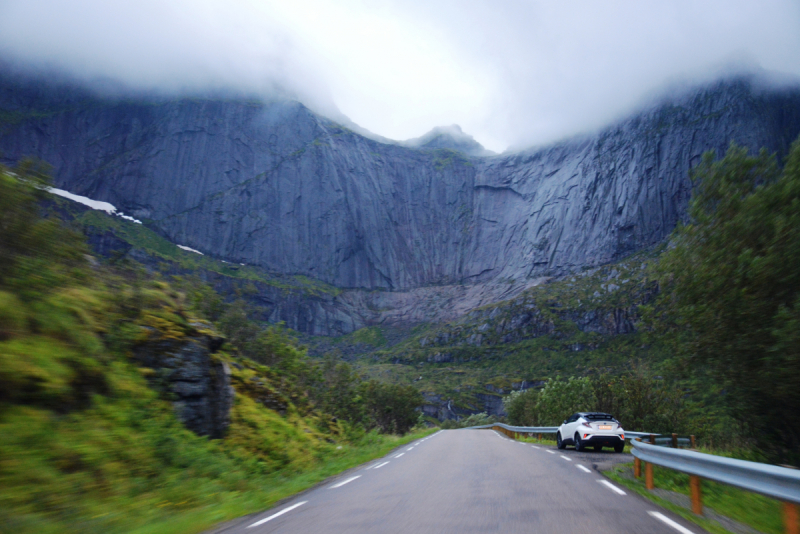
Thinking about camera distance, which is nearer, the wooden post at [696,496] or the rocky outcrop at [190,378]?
the wooden post at [696,496]

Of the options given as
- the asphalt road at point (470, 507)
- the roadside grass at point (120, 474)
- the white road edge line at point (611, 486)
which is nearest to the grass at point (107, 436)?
the roadside grass at point (120, 474)

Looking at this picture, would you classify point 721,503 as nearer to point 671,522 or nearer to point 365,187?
point 671,522

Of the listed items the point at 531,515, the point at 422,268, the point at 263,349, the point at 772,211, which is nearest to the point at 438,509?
the point at 531,515

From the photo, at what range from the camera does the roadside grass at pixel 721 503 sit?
16.9ft

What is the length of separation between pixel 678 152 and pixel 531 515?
163154 millimetres

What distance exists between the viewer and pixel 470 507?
248 inches

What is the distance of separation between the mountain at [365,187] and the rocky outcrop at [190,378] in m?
144

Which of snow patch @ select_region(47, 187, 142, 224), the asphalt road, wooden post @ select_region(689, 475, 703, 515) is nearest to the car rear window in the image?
the asphalt road

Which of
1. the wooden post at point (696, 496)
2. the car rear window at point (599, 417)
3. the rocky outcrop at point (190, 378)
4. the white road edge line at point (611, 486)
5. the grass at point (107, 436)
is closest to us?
the grass at point (107, 436)

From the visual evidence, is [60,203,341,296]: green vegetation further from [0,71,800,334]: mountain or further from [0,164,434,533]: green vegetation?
[0,164,434,533]: green vegetation

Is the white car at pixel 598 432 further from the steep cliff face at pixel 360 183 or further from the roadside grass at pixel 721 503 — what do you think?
the steep cliff face at pixel 360 183

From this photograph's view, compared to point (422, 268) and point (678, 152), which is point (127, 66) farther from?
point (678, 152)

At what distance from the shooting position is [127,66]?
635 feet

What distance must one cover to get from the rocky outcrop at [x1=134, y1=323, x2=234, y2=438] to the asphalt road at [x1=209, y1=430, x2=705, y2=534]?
3.31m
